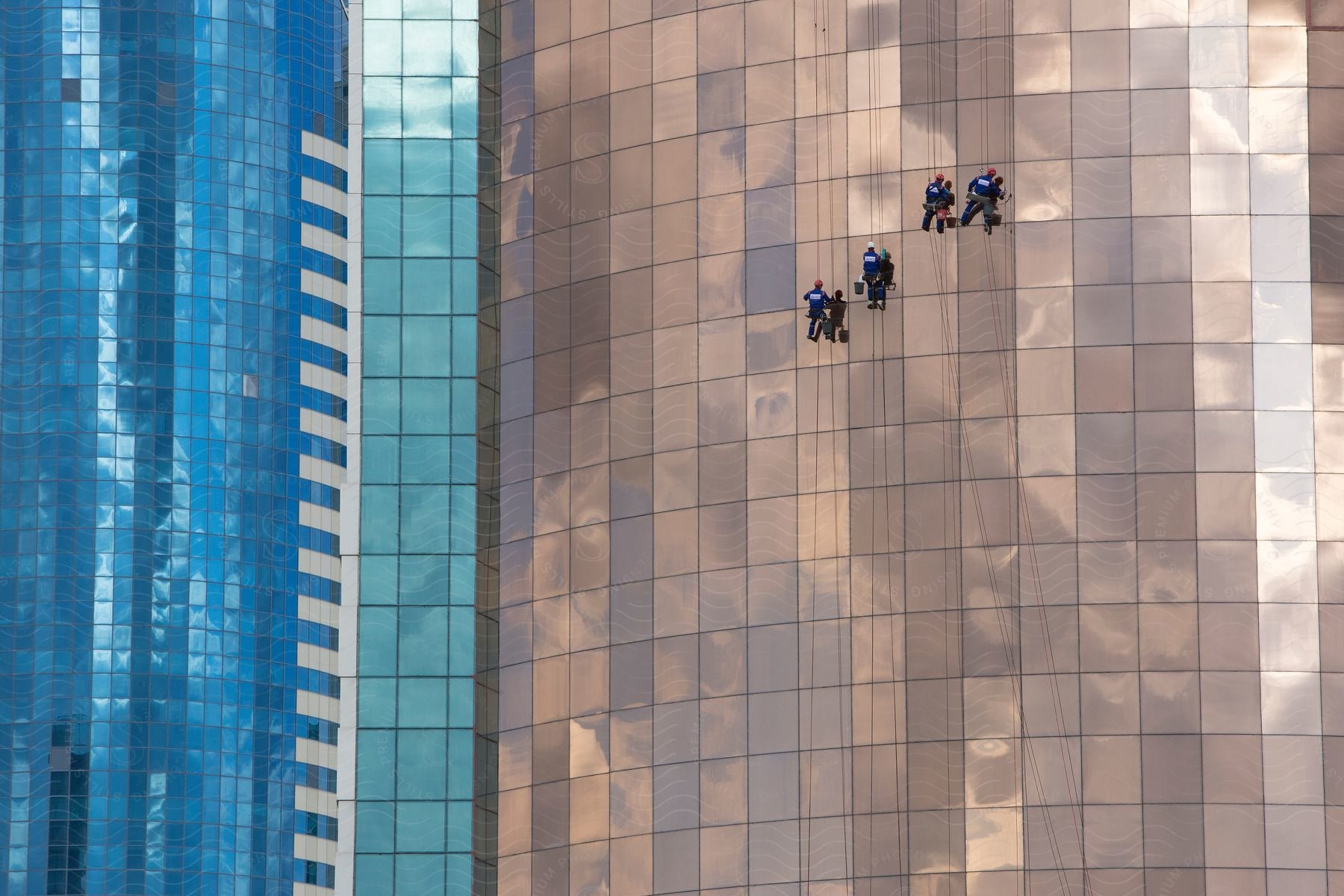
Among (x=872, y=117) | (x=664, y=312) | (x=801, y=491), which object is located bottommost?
(x=801, y=491)

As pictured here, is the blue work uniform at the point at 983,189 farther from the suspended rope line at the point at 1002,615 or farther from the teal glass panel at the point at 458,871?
the teal glass panel at the point at 458,871

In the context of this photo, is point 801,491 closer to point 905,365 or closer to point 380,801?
point 905,365

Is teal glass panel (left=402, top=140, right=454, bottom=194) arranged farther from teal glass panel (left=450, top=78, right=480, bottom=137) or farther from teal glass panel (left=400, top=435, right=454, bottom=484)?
teal glass panel (left=400, top=435, right=454, bottom=484)

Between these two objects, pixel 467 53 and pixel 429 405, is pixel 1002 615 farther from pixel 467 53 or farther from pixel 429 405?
pixel 467 53

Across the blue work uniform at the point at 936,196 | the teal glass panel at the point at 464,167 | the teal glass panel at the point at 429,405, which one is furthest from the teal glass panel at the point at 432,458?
the blue work uniform at the point at 936,196

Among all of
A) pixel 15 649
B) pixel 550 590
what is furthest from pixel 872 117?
pixel 15 649

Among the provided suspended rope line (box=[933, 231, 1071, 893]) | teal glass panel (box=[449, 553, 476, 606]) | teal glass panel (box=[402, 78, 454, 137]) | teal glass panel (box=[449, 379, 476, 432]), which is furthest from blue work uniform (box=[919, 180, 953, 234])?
teal glass panel (box=[402, 78, 454, 137])

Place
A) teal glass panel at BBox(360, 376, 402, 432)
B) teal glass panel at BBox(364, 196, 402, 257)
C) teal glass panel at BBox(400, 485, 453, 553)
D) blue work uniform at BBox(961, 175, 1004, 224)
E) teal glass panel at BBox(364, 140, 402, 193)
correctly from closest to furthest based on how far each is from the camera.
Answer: blue work uniform at BBox(961, 175, 1004, 224) → teal glass panel at BBox(400, 485, 453, 553) → teal glass panel at BBox(360, 376, 402, 432) → teal glass panel at BBox(364, 196, 402, 257) → teal glass panel at BBox(364, 140, 402, 193)

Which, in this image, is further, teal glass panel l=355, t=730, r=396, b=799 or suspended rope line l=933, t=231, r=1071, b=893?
teal glass panel l=355, t=730, r=396, b=799

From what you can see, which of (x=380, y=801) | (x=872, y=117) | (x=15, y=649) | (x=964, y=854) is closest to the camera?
(x=964, y=854)
